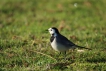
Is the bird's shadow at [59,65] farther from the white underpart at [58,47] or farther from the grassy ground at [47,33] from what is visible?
the white underpart at [58,47]

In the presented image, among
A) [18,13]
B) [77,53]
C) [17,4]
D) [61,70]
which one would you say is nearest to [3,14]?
[18,13]

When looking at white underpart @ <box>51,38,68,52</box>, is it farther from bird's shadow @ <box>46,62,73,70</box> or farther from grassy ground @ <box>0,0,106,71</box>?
bird's shadow @ <box>46,62,73,70</box>

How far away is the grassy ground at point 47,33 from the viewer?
278 inches

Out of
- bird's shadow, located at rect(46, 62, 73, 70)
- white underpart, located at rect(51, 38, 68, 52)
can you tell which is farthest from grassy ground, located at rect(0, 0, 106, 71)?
white underpart, located at rect(51, 38, 68, 52)

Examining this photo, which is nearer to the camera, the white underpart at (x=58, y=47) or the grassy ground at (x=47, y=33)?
the grassy ground at (x=47, y=33)

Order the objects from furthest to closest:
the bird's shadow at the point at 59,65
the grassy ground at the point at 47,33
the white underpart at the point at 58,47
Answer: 1. the white underpart at the point at 58,47
2. the grassy ground at the point at 47,33
3. the bird's shadow at the point at 59,65

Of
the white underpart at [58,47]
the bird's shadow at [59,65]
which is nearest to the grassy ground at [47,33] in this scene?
the bird's shadow at [59,65]

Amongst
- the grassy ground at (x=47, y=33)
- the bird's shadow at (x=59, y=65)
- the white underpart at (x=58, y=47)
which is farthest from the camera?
the white underpart at (x=58, y=47)

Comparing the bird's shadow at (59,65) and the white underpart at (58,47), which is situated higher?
the white underpart at (58,47)

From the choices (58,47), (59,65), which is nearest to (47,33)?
(58,47)

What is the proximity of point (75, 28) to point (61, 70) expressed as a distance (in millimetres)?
4248

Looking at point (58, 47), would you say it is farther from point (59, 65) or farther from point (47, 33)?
point (47, 33)

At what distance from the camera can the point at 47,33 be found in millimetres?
10016

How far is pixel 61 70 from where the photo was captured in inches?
262
